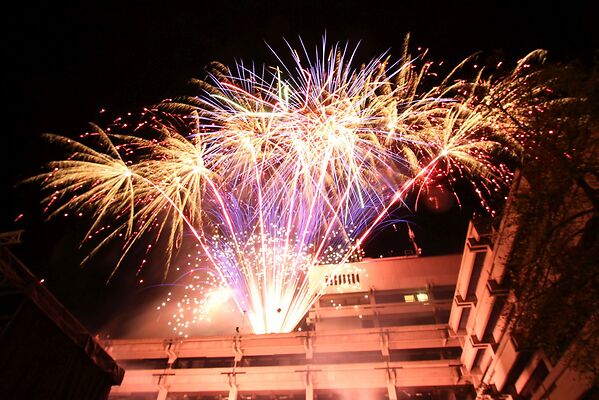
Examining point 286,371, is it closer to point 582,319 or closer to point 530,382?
point 530,382

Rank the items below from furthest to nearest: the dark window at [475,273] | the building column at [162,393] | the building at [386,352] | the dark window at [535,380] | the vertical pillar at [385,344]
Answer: the building column at [162,393], the vertical pillar at [385,344], the dark window at [475,273], the building at [386,352], the dark window at [535,380]

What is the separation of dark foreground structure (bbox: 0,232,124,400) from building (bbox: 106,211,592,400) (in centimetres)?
1490

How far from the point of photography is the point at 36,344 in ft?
30.9

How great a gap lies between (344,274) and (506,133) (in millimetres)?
24885

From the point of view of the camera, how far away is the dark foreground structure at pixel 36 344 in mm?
8672

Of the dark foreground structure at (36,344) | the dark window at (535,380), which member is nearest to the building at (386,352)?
the dark window at (535,380)

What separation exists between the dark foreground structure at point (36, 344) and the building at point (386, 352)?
48.9ft

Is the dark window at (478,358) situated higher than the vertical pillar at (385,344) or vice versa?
the vertical pillar at (385,344)

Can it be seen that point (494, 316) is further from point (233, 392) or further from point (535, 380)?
point (233, 392)

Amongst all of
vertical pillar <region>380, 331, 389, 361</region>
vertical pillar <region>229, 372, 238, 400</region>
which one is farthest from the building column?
vertical pillar <region>380, 331, 389, 361</region>

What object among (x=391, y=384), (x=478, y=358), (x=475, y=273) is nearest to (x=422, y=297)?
(x=391, y=384)

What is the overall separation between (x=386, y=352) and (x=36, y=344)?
20.6m

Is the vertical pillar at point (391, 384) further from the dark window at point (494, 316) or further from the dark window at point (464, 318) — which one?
the dark window at point (494, 316)

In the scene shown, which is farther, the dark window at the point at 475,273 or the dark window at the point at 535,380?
the dark window at the point at 475,273
